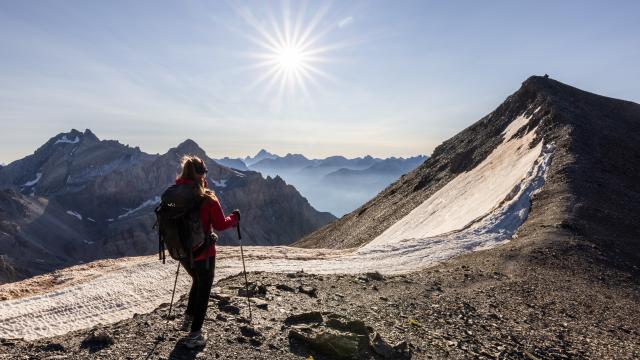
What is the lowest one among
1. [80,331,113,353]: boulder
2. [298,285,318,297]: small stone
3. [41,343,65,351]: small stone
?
[41,343,65,351]: small stone

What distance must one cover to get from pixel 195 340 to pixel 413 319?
539 cm

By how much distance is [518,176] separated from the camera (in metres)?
32.2

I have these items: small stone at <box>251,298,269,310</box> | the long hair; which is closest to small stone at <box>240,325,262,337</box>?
small stone at <box>251,298,269,310</box>

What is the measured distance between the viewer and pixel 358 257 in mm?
24219

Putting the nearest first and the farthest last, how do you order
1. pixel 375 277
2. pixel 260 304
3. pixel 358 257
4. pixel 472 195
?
pixel 260 304, pixel 375 277, pixel 358 257, pixel 472 195

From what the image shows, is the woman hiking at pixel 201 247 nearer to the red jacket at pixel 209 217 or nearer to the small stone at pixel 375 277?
the red jacket at pixel 209 217

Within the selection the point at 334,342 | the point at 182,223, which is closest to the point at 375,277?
the point at 334,342

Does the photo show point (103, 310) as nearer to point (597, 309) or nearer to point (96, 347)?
point (96, 347)

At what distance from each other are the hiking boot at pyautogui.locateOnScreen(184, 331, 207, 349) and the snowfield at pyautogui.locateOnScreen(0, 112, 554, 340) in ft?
21.1

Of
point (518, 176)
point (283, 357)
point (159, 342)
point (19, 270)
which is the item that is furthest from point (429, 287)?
point (19, 270)

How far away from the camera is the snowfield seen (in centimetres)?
1385

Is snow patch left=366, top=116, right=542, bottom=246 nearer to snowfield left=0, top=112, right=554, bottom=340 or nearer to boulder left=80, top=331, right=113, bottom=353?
snowfield left=0, top=112, right=554, bottom=340

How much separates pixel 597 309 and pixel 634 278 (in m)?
4.80

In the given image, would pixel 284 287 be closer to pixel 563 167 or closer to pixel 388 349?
pixel 388 349
